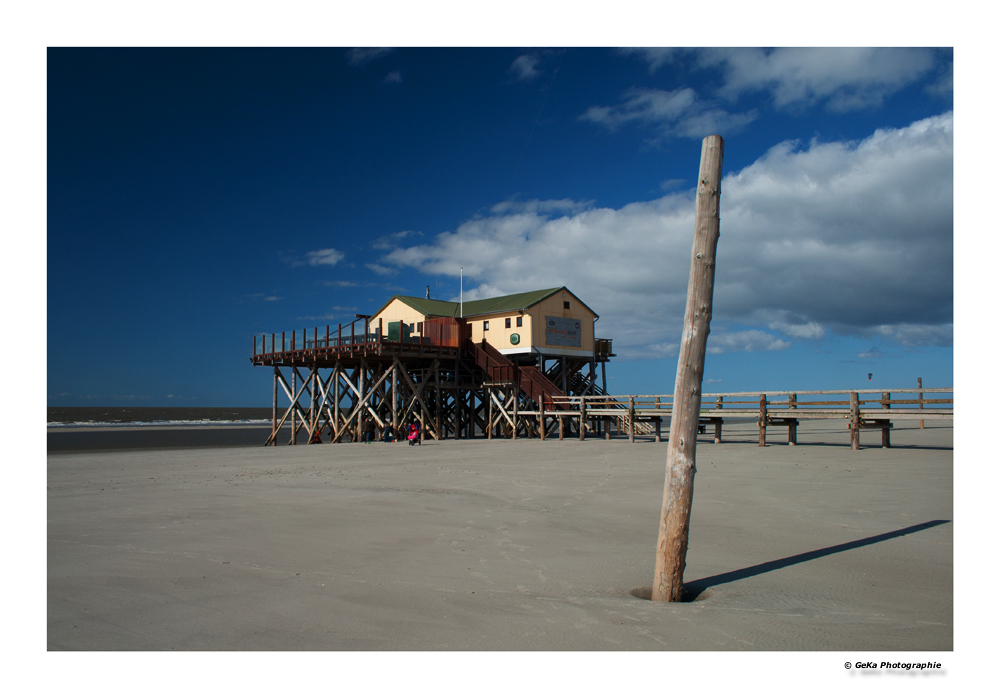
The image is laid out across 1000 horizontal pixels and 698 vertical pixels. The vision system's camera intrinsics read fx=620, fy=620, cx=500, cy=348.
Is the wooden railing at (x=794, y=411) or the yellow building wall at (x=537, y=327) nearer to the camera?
the wooden railing at (x=794, y=411)

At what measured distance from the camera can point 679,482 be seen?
5.60 metres

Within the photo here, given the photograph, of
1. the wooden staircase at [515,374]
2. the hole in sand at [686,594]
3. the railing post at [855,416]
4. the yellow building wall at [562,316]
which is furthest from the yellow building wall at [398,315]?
the hole in sand at [686,594]

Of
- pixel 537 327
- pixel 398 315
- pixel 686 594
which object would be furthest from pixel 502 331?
pixel 686 594

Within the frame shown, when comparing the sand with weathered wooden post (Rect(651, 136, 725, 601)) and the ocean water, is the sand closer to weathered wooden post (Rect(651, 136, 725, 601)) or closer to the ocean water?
weathered wooden post (Rect(651, 136, 725, 601))

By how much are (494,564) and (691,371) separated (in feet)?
9.22

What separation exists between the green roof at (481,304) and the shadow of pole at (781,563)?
2572cm

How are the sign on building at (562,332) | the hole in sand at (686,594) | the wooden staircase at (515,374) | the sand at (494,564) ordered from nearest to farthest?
the sand at (494,564) < the hole in sand at (686,594) < the wooden staircase at (515,374) < the sign on building at (562,332)

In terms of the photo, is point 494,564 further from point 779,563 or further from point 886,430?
point 886,430

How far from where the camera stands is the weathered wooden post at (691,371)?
555 centimetres

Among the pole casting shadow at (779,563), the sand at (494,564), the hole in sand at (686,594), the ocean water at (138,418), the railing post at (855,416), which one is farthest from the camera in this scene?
the ocean water at (138,418)

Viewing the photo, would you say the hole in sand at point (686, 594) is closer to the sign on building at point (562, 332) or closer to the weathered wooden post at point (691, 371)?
the weathered wooden post at point (691, 371)

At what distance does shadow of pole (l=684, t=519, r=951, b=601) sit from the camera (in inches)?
228

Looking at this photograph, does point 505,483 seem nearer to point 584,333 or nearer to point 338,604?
point 338,604
